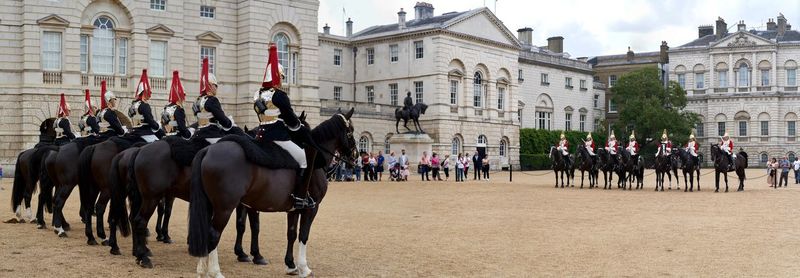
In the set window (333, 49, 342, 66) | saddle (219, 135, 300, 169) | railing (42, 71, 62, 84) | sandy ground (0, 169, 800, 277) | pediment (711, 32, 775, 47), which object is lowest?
sandy ground (0, 169, 800, 277)

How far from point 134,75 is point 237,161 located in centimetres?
3146

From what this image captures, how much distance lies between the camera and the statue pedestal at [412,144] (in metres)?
44.5

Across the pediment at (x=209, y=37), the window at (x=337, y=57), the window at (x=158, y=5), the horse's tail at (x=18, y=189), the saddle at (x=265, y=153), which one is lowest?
the horse's tail at (x=18, y=189)

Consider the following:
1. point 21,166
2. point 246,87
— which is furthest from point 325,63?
point 21,166

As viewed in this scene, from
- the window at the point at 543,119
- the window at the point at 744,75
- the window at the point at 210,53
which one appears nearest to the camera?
the window at the point at 210,53

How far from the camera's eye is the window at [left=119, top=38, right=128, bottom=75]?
128ft

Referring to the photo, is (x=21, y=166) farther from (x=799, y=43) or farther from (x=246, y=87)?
(x=799, y=43)

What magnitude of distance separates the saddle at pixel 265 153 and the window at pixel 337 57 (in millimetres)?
48205

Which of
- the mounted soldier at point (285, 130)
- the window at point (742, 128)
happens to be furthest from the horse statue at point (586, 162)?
the window at point (742, 128)

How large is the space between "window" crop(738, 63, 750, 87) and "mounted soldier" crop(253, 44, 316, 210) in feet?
248

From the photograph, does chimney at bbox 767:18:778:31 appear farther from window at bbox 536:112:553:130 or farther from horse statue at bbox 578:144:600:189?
horse statue at bbox 578:144:600:189

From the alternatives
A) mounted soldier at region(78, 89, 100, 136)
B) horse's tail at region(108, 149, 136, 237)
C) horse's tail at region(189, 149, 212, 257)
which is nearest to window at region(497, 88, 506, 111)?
mounted soldier at region(78, 89, 100, 136)

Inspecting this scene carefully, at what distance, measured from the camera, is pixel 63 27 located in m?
37.0

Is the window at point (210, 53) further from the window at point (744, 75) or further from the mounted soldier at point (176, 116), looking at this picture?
the window at point (744, 75)
